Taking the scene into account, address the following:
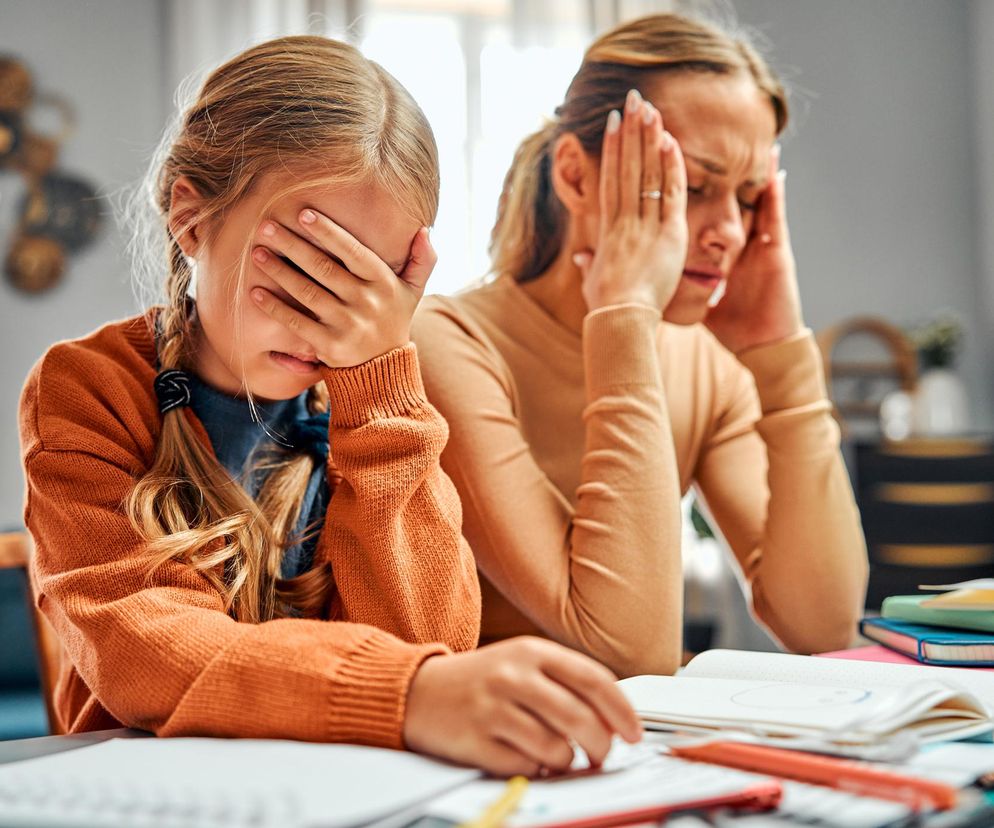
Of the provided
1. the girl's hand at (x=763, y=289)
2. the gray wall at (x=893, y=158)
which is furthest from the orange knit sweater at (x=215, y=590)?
the gray wall at (x=893, y=158)

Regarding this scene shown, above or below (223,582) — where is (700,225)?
above

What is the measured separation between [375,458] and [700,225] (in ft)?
1.67

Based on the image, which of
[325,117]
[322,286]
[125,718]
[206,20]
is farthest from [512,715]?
[206,20]

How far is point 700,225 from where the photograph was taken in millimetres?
1104

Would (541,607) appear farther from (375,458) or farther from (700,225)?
(700,225)

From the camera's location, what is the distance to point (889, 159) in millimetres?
4105

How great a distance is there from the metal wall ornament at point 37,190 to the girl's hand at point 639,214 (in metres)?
2.85

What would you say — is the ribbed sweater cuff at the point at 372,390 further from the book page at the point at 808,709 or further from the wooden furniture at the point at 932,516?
the wooden furniture at the point at 932,516

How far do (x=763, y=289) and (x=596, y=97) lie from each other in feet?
0.96

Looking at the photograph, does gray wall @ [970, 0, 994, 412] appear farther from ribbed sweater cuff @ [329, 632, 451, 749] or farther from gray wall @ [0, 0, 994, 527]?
ribbed sweater cuff @ [329, 632, 451, 749]

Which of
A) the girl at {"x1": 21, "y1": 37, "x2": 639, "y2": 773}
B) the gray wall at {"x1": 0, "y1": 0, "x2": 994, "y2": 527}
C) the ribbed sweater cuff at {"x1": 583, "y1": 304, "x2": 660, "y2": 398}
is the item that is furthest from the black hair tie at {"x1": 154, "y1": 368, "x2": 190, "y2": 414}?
the gray wall at {"x1": 0, "y1": 0, "x2": 994, "y2": 527}

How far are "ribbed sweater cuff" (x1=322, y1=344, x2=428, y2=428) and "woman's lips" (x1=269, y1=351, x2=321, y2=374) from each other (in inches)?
0.4

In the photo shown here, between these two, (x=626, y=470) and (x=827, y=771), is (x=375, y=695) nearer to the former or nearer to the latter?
(x=827, y=771)

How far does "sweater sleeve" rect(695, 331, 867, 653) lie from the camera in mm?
1063
